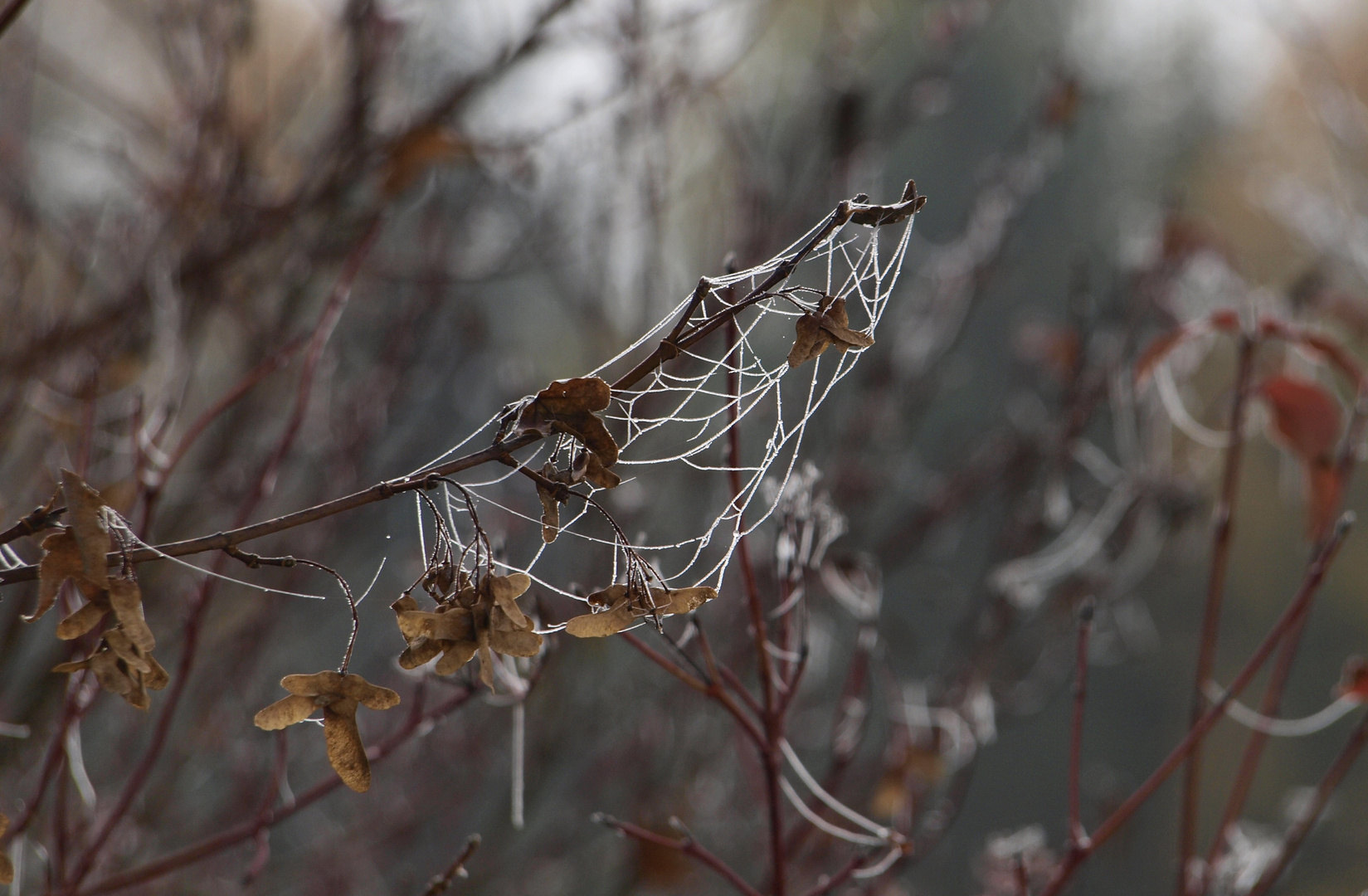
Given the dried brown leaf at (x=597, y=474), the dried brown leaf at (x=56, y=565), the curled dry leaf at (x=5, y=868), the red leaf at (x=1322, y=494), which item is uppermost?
the red leaf at (x=1322, y=494)

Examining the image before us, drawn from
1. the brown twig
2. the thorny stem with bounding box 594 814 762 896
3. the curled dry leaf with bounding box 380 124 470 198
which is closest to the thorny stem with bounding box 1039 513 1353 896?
the thorny stem with bounding box 594 814 762 896

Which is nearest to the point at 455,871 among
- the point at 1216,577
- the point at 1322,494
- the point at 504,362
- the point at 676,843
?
the point at 676,843

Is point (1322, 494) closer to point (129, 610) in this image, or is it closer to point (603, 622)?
point (603, 622)

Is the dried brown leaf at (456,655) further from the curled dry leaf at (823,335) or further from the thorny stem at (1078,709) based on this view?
the thorny stem at (1078,709)

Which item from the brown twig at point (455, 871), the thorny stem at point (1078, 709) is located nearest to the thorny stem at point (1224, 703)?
the thorny stem at point (1078, 709)

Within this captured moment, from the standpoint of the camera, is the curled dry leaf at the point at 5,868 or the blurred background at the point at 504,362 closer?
the curled dry leaf at the point at 5,868

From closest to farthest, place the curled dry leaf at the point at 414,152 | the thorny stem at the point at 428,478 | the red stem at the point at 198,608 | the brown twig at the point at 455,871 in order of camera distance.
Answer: the thorny stem at the point at 428,478, the brown twig at the point at 455,871, the red stem at the point at 198,608, the curled dry leaf at the point at 414,152

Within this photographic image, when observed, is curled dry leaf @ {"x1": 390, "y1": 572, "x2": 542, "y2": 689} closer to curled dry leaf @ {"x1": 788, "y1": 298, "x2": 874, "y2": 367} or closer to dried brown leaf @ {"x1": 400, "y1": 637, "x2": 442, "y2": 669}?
dried brown leaf @ {"x1": 400, "y1": 637, "x2": 442, "y2": 669}
